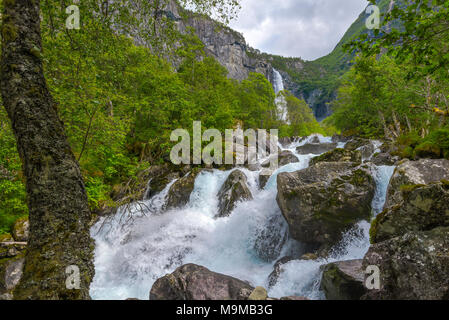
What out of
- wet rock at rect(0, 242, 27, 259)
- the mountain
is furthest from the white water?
the mountain

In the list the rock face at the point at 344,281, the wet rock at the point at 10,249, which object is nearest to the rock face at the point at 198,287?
the rock face at the point at 344,281

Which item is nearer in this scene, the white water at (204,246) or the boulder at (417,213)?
the boulder at (417,213)

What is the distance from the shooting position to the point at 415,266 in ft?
10.6

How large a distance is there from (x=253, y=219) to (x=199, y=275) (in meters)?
4.45

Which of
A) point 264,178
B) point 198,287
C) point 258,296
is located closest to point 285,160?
point 264,178

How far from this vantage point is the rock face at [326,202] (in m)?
6.79

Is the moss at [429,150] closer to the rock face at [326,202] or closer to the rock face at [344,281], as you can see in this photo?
the rock face at [326,202]

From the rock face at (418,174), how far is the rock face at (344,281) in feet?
7.54

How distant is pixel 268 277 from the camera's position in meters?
6.54

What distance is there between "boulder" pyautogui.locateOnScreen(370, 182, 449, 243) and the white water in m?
2.17

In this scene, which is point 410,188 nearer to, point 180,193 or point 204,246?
point 204,246

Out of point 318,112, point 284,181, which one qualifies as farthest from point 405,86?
point 318,112

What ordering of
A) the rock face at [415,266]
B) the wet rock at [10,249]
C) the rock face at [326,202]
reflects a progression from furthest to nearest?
the wet rock at [10,249] → the rock face at [326,202] → the rock face at [415,266]

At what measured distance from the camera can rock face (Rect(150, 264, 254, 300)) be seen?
456cm
